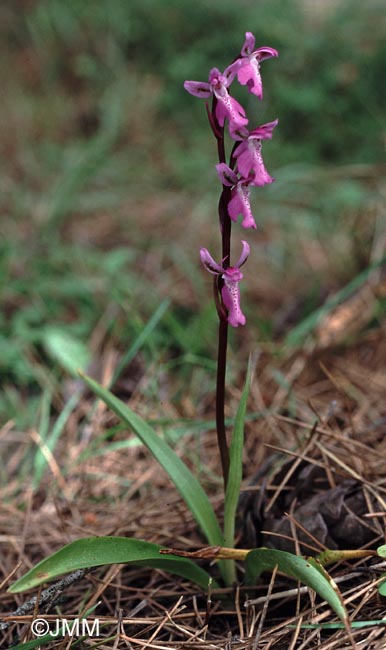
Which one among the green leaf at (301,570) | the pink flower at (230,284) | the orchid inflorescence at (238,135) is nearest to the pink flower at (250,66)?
the orchid inflorescence at (238,135)

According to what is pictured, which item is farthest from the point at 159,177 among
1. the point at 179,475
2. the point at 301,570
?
the point at 301,570

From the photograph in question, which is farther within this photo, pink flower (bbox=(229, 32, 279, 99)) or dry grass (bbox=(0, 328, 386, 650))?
dry grass (bbox=(0, 328, 386, 650))

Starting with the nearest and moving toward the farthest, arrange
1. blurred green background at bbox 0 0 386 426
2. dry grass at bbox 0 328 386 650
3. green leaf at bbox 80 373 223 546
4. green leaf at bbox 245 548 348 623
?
green leaf at bbox 245 548 348 623, dry grass at bbox 0 328 386 650, green leaf at bbox 80 373 223 546, blurred green background at bbox 0 0 386 426

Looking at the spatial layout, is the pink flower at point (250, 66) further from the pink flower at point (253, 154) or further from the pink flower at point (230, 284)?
the pink flower at point (230, 284)

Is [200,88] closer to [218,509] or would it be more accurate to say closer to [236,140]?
[236,140]

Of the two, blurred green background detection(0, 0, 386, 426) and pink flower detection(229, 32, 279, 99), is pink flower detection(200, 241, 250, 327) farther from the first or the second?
blurred green background detection(0, 0, 386, 426)

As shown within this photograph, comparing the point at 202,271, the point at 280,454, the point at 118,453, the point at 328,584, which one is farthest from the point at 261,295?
the point at 328,584

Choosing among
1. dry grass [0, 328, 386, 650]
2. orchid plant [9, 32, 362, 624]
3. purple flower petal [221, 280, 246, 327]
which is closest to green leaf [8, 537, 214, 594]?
orchid plant [9, 32, 362, 624]
